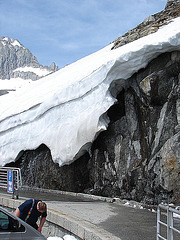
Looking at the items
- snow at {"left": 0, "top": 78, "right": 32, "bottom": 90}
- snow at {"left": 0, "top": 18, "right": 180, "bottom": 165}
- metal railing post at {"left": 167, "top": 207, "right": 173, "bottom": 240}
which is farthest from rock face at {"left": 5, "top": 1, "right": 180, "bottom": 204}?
snow at {"left": 0, "top": 78, "right": 32, "bottom": 90}

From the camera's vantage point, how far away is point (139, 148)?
9.14 m

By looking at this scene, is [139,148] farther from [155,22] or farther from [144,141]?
[155,22]

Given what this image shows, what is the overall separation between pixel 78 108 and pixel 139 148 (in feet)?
10.2

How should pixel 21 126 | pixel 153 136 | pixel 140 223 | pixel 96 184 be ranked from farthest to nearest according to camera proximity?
pixel 21 126
pixel 96 184
pixel 153 136
pixel 140 223

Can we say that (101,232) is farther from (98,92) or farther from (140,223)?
(98,92)

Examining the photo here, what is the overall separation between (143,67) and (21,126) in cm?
670

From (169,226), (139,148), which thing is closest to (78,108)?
(139,148)

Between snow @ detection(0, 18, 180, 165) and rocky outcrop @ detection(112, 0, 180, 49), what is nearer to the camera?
snow @ detection(0, 18, 180, 165)

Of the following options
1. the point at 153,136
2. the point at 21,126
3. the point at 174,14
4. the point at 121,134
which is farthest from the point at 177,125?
the point at 174,14

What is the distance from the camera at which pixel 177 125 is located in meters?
8.05

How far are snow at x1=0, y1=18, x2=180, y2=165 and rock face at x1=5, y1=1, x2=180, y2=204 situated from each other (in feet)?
1.34

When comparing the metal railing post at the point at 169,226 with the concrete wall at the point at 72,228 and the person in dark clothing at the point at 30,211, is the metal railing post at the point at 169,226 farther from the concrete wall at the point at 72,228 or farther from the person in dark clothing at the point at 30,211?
the person in dark clothing at the point at 30,211

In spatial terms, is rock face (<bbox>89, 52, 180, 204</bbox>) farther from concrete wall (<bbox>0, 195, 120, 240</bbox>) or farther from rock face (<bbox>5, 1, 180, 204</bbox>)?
concrete wall (<bbox>0, 195, 120, 240</bbox>)

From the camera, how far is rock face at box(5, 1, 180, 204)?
26.2 ft
